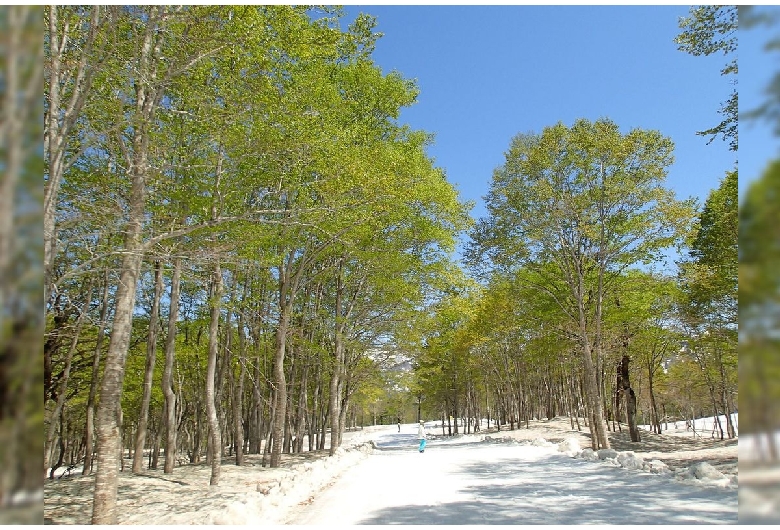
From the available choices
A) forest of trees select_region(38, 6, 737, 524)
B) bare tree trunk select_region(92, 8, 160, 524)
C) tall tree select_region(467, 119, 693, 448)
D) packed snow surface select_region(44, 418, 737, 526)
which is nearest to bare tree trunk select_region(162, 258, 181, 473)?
forest of trees select_region(38, 6, 737, 524)

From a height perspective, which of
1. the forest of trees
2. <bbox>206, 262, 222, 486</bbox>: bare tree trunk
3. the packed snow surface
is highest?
the forest of trees

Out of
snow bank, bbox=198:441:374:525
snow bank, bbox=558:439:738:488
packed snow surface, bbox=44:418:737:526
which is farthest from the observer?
snow bank, bbox=558:439:738:488

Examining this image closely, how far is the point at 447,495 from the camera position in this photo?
29.9ft

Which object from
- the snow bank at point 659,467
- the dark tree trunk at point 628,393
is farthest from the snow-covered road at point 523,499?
the dark tree trunk at point 628,393

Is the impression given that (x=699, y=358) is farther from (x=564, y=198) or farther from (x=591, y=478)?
(x=591, y=478)

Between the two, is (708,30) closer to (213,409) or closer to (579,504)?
(579,504)

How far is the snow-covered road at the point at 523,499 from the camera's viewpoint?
6.80 metres

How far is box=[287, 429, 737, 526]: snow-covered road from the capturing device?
680 centimetres

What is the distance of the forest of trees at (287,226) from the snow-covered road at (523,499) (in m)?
3.60

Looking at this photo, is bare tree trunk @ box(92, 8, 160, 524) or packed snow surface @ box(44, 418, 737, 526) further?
bare tree trunk @ box(92, 8, 160, 524)

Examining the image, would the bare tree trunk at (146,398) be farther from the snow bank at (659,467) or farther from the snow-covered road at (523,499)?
the snow bank at (659,467)

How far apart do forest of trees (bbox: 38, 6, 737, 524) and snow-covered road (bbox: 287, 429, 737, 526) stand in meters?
3.60

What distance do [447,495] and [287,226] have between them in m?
6.42

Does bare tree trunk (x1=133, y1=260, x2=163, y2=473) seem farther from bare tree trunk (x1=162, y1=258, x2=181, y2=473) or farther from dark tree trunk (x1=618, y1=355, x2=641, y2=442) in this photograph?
dark tree trunk (x1=618, y1=355, x2=641, y2=442)
